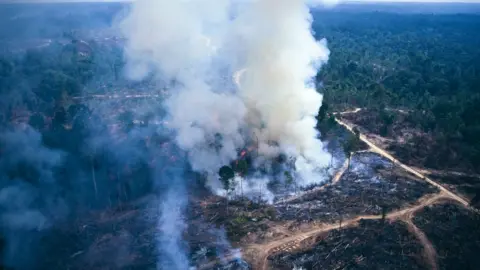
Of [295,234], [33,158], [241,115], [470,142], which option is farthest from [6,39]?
[470,142]

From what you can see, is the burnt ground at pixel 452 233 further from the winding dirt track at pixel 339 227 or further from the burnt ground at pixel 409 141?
the burnt ground at pixel 409 141

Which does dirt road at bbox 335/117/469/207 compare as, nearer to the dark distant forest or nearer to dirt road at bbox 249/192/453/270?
the dark distant forest

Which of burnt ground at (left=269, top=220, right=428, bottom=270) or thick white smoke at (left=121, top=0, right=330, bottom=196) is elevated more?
thick white smoke at (left=121, top=0, right=330, bottom=196)

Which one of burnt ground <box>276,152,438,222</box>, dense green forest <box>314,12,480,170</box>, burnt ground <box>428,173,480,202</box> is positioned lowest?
burnt ground <box>428,173,480,202</box>

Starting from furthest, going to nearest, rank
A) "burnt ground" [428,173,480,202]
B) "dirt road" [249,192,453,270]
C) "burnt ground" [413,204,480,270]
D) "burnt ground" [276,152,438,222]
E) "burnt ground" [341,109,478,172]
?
1. "burnt ground" [341,109,478,172]
2. "burnt ground" [428,173,480,202]
3. "burnt ground" [276,152,438,222]
4. "dirt road" [249,192,453,270]
5. "burnt ground" [413,204,480,270]

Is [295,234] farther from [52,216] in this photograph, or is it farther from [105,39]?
[105,39]

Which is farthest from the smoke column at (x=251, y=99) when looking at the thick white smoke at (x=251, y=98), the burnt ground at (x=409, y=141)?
the burnt ground at (x=409, y=141)

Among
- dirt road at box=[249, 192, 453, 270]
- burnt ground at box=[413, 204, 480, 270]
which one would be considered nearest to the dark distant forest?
burnt ground at box=[413, 204, 480, 270]
